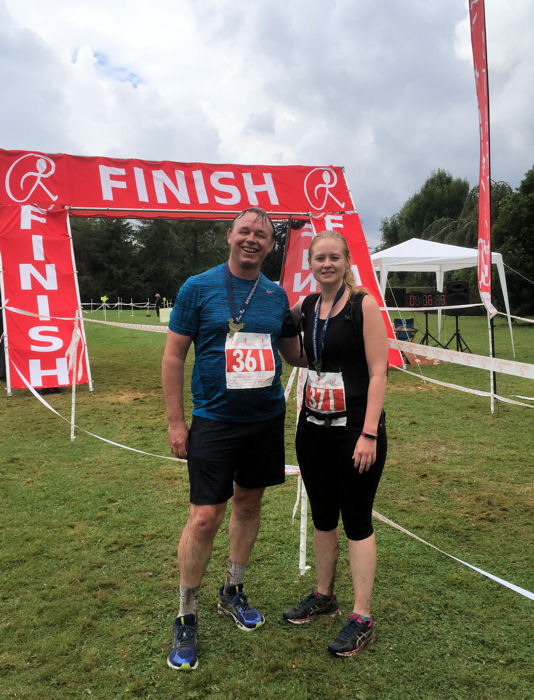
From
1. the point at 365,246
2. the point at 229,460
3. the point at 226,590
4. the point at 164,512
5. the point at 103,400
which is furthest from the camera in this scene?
the point at 365,246

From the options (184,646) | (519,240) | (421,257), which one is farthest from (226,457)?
(519,240)

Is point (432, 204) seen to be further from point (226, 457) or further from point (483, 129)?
point (226, 457)

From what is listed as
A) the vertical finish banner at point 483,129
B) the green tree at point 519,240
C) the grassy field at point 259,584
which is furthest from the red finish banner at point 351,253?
the green tree at point 519,240

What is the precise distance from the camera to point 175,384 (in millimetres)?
2082

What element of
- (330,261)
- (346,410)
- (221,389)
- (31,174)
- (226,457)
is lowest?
(226,457)

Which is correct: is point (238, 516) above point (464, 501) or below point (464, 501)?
above

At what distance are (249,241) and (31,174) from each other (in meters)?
6.78

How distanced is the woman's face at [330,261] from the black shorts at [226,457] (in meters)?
0.64

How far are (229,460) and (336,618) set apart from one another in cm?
97

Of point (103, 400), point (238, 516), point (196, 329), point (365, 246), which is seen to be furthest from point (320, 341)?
point (365, 246)

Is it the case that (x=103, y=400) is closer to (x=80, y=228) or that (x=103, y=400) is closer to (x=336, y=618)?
(x=336, y=618)

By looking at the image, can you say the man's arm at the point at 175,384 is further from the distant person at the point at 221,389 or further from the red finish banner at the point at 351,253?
the red finish banner at the point at 351,253

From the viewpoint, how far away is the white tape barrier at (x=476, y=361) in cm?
214

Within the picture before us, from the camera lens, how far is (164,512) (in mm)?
3477
